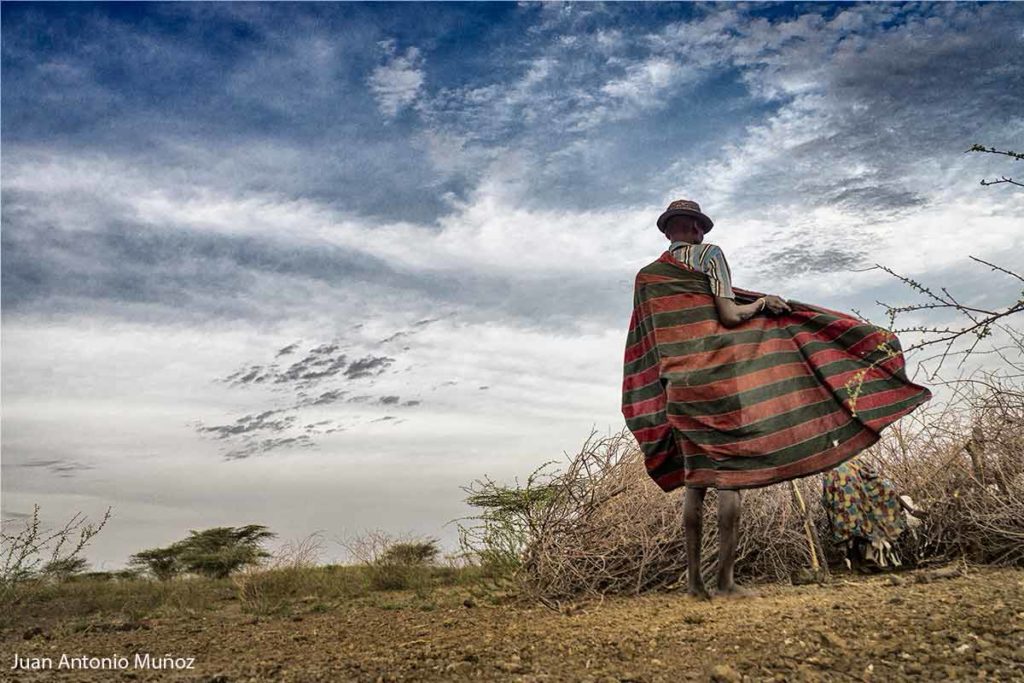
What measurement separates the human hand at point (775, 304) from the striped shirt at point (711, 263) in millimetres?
231

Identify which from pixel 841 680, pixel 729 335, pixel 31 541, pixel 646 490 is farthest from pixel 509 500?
pixel 31 541

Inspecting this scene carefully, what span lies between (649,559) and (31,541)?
6.51 metres

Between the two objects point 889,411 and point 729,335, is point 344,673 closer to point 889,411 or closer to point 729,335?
point 729,335

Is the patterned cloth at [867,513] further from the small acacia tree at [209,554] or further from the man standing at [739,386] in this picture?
the small acacia tree at [209,554]

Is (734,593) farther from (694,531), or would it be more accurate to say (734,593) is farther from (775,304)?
(775,304)

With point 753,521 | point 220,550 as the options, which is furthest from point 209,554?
point 753,521

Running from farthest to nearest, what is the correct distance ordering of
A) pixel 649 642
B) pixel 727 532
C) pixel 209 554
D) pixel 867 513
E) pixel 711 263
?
pixel 209 554
pixel 867 513
pixel 711 263
pixel 727 532
pixel 649 642

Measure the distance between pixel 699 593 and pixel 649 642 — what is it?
4.39 feet

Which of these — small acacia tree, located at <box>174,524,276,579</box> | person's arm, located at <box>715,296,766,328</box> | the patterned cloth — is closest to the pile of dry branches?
the patterned cloth

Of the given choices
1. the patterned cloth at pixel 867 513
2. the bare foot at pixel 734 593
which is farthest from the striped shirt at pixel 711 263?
the patterned cloth at pixel 867 513

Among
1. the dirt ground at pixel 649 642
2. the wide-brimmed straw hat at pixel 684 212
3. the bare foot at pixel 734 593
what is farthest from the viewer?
the wide-brimmed straw hat at pixel 684 212

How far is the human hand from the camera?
563 centimetres

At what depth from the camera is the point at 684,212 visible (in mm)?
5883

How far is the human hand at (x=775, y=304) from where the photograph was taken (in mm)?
5633
